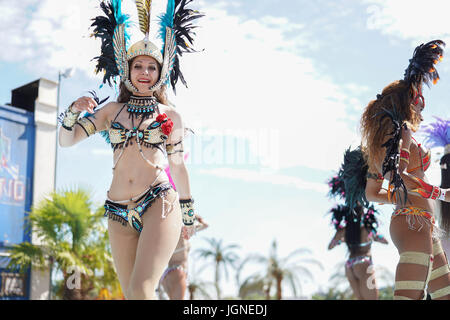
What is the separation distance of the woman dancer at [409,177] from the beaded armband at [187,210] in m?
1.57

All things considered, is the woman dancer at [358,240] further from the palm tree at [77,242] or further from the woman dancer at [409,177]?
the palm tree at [77,242]

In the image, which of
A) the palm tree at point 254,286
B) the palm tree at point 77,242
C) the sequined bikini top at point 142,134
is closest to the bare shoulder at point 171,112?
the sequined bikini top at point 142,134

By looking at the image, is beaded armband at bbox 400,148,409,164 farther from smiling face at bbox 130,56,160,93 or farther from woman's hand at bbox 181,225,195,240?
smiling face at bbox 130,56,160,93

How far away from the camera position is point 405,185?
446 centimetres

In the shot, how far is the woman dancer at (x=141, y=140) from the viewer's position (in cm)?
399

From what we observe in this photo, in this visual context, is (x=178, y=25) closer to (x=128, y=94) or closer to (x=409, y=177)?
(x=128, y=94)

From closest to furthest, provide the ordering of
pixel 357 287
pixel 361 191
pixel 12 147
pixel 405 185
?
pixel 405 185 → pixel 361 191 → pixel 357 287 → pixel 12 147

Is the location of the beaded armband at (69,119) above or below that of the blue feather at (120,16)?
below

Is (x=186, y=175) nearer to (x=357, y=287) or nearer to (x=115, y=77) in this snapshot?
(x=115, y=77)

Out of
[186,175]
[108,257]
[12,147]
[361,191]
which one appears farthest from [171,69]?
[12,147]

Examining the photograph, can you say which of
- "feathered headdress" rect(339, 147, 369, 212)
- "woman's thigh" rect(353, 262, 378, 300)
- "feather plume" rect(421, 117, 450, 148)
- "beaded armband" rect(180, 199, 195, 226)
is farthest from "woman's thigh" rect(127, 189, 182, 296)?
"woman's thigh" rect(353, 262, 378, 300)

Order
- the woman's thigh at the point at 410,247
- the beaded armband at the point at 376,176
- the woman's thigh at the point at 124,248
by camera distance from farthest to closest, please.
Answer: the beaded armband at the point at 376,176
the woman's thigh at the point at 410,247
the woman's thigh at the point at 124,248

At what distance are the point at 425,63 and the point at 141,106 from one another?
263cm

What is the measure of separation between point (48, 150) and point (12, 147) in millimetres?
1848
